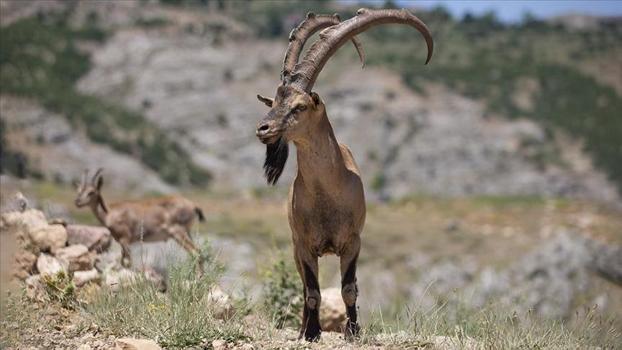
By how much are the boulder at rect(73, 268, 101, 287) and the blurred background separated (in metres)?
15.6

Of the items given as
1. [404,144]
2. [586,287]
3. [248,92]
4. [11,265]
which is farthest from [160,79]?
[11,265]

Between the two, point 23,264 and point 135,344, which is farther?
point 23,264

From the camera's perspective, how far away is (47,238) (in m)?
9.02

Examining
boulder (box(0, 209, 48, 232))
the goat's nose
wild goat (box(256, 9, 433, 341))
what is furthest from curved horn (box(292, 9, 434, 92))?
boulder (box(0, 209, 48, 232))

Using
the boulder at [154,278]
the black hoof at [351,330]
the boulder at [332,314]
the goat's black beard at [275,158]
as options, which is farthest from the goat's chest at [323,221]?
the boulder at [332,314]

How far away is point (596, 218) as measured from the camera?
35.0 metres

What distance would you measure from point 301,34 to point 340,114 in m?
46.4

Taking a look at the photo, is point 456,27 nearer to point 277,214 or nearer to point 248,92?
point 248,92

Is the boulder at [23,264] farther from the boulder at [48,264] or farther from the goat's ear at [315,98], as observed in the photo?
the goat's ear at [315,98]

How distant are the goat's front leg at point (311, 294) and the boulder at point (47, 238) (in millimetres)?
3233

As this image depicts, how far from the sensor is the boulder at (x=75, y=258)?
8.58 m

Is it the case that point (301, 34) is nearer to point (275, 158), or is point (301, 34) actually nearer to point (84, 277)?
point (275, 158)

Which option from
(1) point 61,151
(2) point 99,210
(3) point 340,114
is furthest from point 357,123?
(2) point 99,210

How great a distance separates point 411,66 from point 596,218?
2930cm
